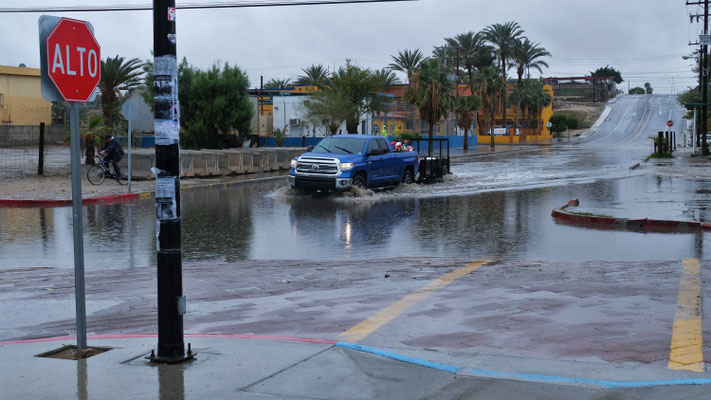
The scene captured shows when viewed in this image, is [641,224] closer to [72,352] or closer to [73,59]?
[72,352]

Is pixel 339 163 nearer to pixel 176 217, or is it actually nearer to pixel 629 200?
pixel 629 200

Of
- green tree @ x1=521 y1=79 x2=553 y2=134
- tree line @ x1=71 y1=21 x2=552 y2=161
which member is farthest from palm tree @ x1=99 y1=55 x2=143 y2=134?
green tree @ x1=521 y1=79 x2=553 y2=134

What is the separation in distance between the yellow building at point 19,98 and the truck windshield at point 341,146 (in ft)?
98.3

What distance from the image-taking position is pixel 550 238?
1449 cm

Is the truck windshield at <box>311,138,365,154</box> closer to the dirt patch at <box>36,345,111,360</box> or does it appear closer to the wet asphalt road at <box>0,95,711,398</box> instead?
the wet asphalt road at <box>0,95,711,398</box>

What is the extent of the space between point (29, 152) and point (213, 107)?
996cm

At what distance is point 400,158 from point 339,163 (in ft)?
11.6

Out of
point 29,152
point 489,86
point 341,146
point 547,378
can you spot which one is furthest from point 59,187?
point 489,86

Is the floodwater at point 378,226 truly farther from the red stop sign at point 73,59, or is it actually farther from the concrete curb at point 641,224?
the red stop sign at point 73,59

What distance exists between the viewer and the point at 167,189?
5867 millimetres

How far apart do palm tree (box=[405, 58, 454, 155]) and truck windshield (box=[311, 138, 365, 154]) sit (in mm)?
33637

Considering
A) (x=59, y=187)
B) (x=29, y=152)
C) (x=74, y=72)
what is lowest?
(x=59, y=187)

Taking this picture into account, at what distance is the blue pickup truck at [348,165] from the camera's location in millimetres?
22797

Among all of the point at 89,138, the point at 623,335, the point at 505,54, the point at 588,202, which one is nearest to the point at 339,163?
the point at 588,202
